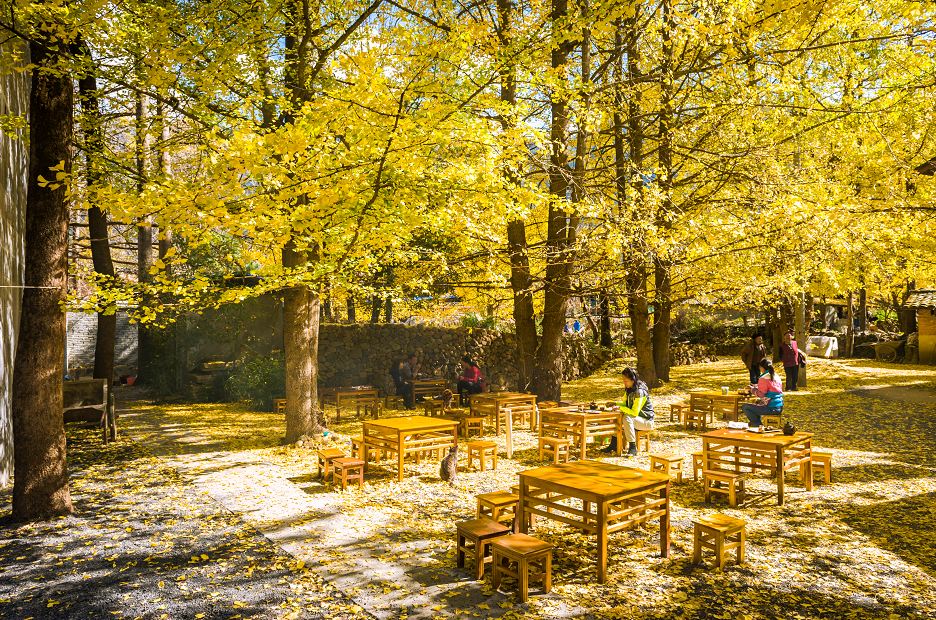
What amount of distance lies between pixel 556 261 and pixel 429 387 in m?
4.84

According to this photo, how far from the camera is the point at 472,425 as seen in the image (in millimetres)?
11133

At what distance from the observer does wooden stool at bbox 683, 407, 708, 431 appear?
10538 mm

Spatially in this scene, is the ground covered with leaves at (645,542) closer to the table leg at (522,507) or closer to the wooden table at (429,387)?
the table leg at (522,507)

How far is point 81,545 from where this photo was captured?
17.0ft

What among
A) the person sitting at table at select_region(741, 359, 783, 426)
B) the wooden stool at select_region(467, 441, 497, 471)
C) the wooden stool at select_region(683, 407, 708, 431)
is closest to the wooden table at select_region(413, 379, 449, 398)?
the wooden stool at select_region(683, 407, 708, 431)

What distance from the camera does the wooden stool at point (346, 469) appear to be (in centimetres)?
699

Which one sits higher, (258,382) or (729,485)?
(258,382)

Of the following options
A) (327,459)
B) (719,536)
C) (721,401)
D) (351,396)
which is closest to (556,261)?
(721,401)

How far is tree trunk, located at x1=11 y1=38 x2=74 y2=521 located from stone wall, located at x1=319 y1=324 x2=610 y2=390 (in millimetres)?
9375

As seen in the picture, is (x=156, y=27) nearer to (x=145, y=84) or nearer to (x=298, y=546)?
(x=145, y=84)

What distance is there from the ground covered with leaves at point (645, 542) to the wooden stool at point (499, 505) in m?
0.35

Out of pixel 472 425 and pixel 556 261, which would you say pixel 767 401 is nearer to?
pixel 556 261

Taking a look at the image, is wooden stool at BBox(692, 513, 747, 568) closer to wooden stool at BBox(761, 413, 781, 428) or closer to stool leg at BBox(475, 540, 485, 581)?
stool leg at BBox(475, 540, 485, 581)

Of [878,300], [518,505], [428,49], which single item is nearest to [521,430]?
[518,505]
